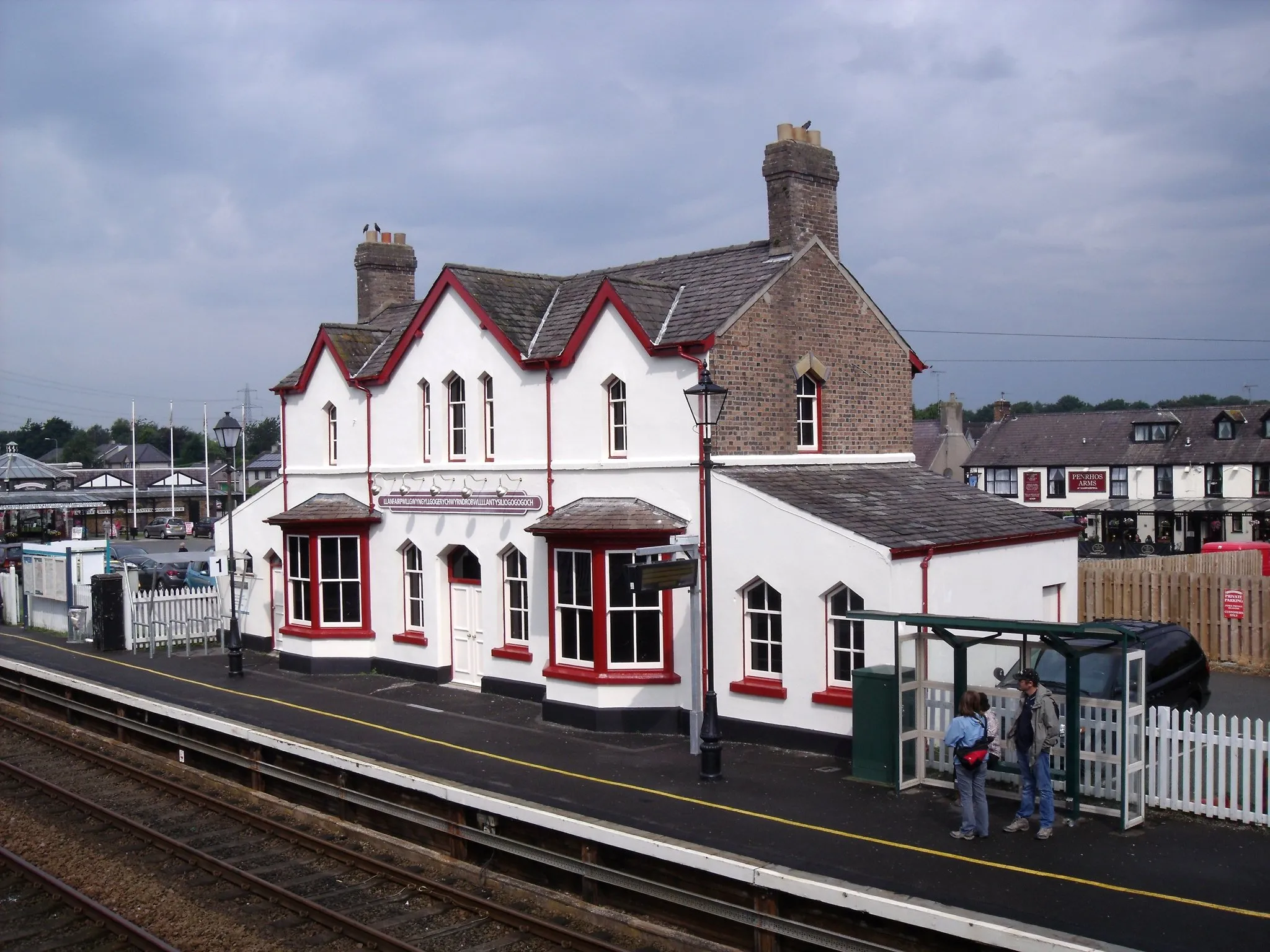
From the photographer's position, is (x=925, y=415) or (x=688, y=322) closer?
(x=688, y=322)

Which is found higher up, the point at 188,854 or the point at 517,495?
the point at 517,495

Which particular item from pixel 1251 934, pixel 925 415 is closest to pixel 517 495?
pixel 1251 934

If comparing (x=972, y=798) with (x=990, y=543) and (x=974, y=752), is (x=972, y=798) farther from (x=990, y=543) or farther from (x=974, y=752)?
(x=990, y=543)

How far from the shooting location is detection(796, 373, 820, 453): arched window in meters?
18.8

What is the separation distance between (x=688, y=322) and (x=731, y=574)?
400 centimetres

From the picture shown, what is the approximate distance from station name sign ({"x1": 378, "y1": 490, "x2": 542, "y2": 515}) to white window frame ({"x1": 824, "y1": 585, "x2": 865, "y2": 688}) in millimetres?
5849

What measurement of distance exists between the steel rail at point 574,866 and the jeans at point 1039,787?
2.88 m

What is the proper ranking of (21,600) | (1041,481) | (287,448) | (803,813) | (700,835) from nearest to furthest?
1. (700,835)
2. (803,813)
3. (287,448)
4. (21,600)
5. (1041,481)

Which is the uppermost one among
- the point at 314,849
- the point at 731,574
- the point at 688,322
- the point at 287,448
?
the point at 688,322

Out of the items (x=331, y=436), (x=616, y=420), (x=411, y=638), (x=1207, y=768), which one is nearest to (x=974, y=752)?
(x=1207, y=768)

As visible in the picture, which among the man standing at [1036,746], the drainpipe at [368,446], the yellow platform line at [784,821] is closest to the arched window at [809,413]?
the yellow platform line at [784,821]

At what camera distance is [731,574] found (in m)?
16.3

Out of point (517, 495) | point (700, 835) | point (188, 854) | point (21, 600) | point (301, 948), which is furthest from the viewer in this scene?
point (21, 600)

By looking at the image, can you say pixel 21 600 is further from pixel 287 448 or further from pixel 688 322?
pixel 688 322
